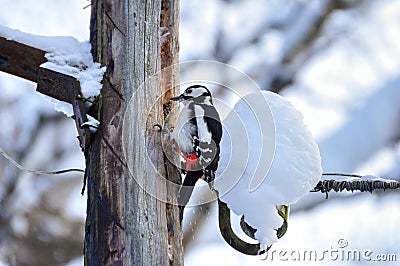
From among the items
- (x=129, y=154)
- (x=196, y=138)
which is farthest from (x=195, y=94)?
(x=129, y=154)

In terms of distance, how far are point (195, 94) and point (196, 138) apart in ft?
0.50

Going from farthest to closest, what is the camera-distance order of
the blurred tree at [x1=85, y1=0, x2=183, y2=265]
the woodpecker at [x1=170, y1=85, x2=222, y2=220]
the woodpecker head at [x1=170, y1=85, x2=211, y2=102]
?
the woodpecker head at [x1=170, y1=85, x2=211, y2=102], the woodpecker at [x1=170, y1=85, x2=222, y2=220], the blurred tree at [x1=85, y1=0, x2=183, y2=265]

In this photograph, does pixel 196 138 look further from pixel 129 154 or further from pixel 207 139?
pixel 129 154

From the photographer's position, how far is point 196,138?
77.9 inches

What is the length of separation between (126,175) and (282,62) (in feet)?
12.0

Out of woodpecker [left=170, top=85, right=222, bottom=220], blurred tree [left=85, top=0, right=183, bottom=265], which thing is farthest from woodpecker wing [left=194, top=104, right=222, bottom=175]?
blurred tree [left=85, top=0, right=183, bottom=265]

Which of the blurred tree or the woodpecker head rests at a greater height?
the woodpecker head

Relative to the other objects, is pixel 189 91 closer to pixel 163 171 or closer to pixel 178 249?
pixel 163 171

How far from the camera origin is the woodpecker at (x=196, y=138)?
1.95m

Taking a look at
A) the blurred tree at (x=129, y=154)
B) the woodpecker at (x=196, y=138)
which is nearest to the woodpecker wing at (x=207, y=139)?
the woodpecker at (x=196, y=138)

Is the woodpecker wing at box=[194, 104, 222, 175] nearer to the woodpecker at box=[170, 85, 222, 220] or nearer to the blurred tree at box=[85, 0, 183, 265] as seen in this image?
the woodpecker at box=[170, 85, 222, 220]

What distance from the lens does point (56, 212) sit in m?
4.76
